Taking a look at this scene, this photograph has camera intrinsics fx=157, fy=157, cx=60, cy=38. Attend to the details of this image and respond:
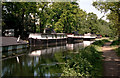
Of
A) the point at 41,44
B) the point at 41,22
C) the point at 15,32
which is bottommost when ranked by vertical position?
the point at 41,44

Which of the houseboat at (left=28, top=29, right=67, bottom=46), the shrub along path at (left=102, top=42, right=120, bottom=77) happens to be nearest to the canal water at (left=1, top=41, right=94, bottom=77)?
the shrub along path at (left=102, top=42, right=120, bottom=77)

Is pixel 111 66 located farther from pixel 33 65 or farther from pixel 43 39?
pixel 43 39

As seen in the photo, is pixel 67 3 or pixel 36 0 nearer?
pixel 36 0

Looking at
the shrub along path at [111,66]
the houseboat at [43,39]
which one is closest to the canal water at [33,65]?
the shrub along path at [111,66]

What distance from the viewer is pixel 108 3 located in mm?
27469

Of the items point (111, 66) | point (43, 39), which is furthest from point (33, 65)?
point (43, 39)

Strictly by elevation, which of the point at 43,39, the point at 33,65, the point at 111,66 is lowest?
the point at 33,65

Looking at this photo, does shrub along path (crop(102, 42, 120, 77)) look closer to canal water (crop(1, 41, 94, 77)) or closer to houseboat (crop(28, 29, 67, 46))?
canal water (crop(1, 41, 94, 77))

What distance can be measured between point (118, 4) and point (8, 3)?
119ft

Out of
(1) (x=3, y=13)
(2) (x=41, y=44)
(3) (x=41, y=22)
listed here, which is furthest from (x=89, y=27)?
(1) (x=3, y=13)

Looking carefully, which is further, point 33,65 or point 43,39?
point 43,39

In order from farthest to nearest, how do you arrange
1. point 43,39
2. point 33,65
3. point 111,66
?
point 43,39
point 33,65
point 111,66

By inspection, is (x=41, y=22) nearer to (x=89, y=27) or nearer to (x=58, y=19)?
(x=58, y=19)

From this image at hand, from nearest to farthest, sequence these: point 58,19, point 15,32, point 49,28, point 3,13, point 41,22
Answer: point 3,13 < point 15,32 < point 41,22 < point 58,19 < point 49,28
